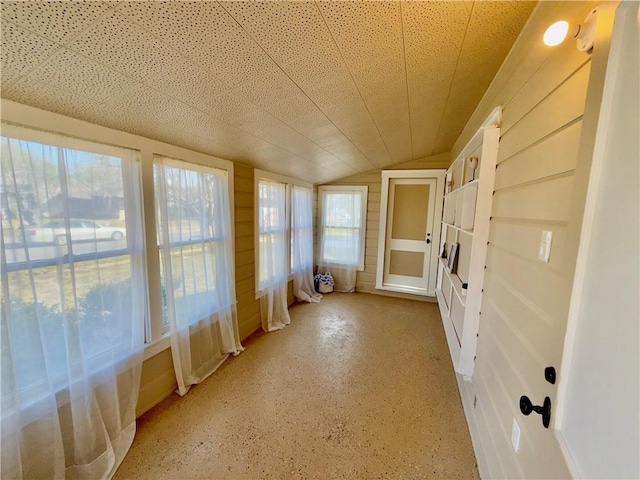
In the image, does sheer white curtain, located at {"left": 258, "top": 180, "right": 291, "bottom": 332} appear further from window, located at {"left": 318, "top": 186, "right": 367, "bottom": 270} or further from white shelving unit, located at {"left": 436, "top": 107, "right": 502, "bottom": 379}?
white shelving unit, located at {"left": 436, "top": 107, "right": 502, "bottom": 379}

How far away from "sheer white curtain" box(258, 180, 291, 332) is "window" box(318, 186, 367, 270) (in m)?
1.28

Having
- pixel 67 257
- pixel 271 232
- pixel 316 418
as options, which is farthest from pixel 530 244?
pixel 271 232

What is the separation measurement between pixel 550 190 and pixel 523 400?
2.38 ft

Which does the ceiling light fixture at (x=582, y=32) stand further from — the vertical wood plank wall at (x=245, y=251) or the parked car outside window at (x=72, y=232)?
the vertical wood plank wall at (x=245, y=251)

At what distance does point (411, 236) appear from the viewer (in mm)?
4441

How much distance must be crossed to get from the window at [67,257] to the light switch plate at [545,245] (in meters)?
2.21

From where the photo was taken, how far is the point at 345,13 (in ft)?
3.17

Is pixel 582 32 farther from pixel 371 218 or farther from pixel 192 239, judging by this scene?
pixel 371 218

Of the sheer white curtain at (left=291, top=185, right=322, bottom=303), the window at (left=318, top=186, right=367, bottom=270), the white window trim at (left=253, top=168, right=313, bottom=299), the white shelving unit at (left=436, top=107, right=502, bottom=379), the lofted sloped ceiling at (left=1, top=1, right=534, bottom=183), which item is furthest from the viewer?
the window at (left=318, top=186, right=367, bottom=270)

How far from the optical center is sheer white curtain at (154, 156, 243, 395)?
1996 millimetres

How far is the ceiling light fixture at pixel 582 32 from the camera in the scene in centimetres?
72

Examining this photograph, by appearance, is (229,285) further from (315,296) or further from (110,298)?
(315,296)

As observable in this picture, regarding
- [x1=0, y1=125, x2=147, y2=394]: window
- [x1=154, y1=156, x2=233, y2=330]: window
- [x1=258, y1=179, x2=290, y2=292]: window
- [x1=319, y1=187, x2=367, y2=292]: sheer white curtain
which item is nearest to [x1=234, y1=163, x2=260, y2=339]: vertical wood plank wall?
[x1=258, y1=179, x2=290, y2=292]: window

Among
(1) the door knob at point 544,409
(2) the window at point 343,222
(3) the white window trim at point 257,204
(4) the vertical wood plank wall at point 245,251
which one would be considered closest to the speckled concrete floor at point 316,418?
(4) the vertical wood plank wall at point 245,251
